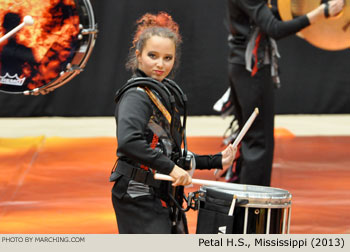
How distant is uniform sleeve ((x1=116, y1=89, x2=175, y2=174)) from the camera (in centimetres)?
255

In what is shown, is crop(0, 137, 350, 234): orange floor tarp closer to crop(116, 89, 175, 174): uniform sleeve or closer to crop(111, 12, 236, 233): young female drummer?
crop(111, 12, 236, 233): young female drummer

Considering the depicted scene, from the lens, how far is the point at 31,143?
670 cm

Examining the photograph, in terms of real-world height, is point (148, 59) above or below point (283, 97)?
above

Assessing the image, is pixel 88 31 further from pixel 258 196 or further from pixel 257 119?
pixel 257 119

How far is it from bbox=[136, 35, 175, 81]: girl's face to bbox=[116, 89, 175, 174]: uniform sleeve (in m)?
0.17

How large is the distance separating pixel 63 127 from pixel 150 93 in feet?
17.3

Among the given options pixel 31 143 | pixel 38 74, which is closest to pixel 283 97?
pixel 31 143

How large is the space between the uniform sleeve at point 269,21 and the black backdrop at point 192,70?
4049 millimetres

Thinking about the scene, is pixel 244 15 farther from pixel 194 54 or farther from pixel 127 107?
pixel 194 54

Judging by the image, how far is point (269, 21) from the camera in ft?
13.6

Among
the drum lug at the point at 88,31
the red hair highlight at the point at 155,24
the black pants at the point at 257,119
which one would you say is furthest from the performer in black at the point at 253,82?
the red hair highlight at the point at 155,24

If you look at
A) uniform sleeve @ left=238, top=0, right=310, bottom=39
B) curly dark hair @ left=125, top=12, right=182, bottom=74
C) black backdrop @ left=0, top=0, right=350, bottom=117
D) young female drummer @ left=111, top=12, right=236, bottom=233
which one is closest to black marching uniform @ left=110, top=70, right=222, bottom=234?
young female drummer @ left=111, top=12, right=236, bottom=233

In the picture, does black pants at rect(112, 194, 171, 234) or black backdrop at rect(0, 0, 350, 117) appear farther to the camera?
black backdrop at rect(0, 0, 350, 117)

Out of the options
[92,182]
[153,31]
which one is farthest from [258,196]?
[92,182]
